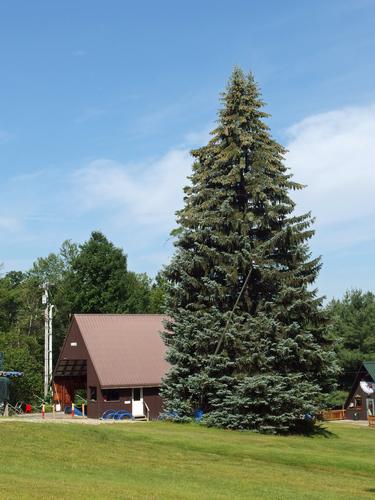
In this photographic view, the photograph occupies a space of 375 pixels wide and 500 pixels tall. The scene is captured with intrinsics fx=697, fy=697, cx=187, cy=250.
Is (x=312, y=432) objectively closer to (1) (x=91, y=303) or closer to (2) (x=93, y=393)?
(2) (x=93, y=393)

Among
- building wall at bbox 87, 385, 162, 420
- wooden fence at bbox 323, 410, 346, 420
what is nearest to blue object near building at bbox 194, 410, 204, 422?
building wall at bbox 87, 385, 162, 420

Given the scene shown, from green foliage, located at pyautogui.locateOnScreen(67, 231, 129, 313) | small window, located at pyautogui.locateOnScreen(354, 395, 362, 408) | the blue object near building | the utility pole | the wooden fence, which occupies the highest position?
green foliage, located at pyautogui.locateOnScreen(67, 231, 129, 313)

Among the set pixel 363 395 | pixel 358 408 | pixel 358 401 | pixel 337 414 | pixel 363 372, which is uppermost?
pixel 363 372

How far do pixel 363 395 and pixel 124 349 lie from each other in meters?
23.6

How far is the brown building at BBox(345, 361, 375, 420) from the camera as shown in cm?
5512

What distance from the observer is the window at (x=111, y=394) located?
129 ft

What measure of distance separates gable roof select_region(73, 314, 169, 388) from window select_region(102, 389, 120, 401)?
0.79 metres

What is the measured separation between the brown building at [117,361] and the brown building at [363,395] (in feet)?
63.2

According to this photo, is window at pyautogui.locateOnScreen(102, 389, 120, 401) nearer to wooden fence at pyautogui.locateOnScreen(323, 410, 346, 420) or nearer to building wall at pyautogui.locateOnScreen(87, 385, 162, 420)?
building wall at pyautogui.locateOnScreen(87, 385, 162, 420)

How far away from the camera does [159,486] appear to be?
16.4 metres

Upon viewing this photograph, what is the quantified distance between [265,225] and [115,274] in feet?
143

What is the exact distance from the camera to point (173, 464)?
2025cm

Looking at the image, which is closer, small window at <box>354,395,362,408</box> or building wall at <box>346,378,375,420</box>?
building wall at <box>346,378,375,420</box>

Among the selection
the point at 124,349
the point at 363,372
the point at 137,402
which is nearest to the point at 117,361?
the point at 124,349
